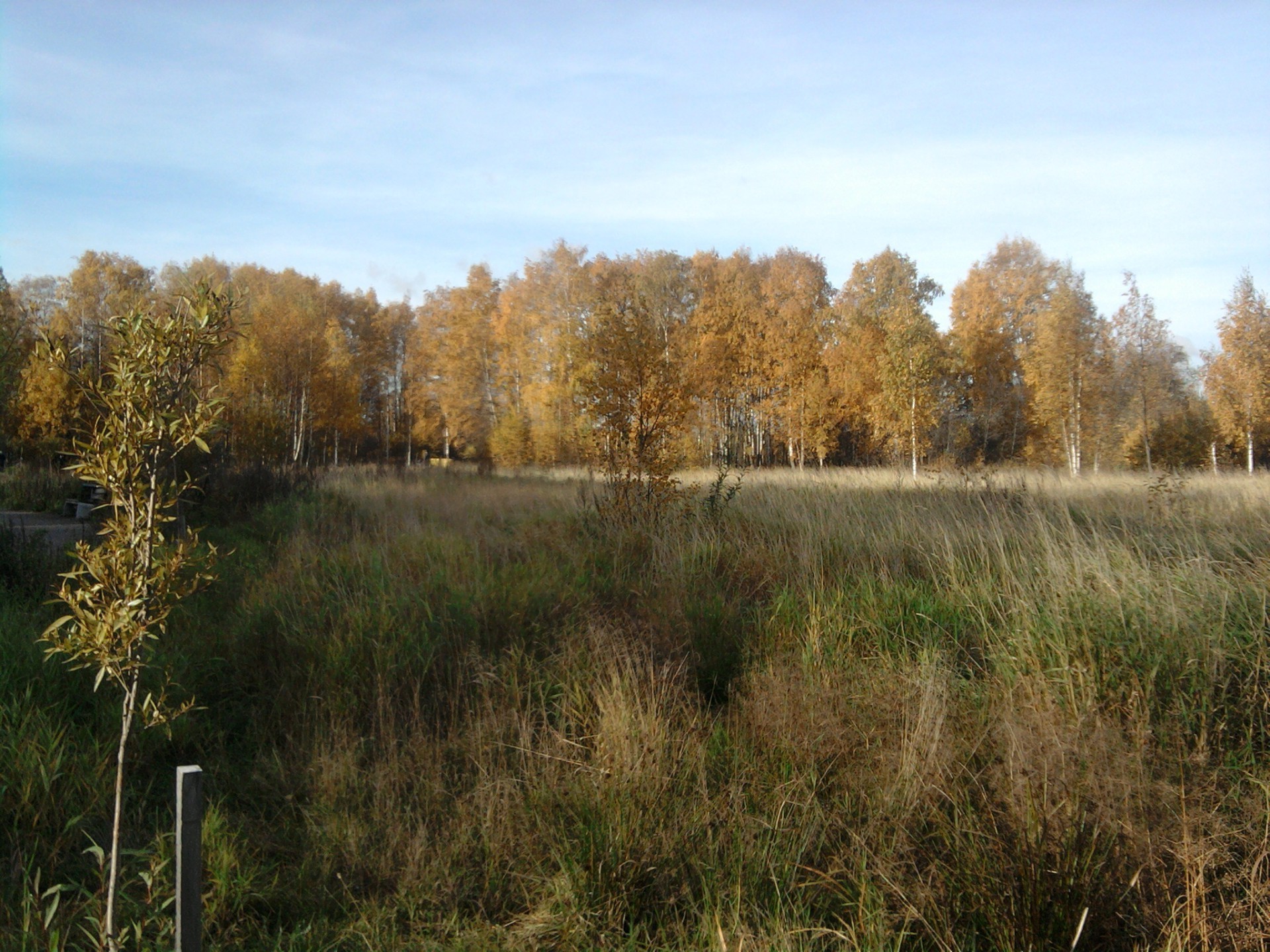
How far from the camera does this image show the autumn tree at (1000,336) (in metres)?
33.1

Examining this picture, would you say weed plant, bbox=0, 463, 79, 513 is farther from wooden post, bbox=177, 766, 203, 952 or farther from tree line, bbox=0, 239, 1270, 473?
wooden post, bbox=177, 766, 203, 952

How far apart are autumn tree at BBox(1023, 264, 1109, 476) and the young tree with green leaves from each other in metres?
26.4

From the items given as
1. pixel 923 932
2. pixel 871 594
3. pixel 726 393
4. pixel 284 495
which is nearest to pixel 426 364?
pixel 726 393

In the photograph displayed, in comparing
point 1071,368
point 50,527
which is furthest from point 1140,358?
point 50,527

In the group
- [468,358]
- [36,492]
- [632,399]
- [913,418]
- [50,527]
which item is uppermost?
[468,358]

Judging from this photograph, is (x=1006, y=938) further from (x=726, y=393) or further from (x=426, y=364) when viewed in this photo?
(x=426, y=364)

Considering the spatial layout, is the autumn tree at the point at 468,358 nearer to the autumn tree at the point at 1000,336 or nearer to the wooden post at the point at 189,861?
the autumn tree at the point at 1000,336

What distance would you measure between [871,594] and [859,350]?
25.9 meters

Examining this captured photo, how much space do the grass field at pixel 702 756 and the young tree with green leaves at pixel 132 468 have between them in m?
0.80

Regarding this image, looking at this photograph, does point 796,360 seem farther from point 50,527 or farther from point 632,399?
point 50,527

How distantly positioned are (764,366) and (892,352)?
6425mm

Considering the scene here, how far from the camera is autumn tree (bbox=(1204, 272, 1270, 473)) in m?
24.3

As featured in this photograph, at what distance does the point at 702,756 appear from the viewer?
160 inches

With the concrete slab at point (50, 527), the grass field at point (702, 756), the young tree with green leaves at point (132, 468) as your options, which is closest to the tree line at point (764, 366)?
the concrete slab at point (50, 527)
